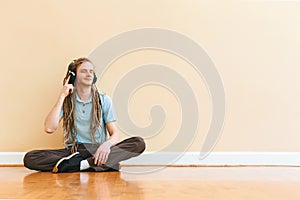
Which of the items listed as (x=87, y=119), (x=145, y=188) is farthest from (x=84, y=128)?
(x=145, y=188)

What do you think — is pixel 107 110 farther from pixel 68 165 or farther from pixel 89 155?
pixel 68 165

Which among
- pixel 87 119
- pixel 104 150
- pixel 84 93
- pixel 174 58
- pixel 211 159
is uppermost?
pixel 174 58

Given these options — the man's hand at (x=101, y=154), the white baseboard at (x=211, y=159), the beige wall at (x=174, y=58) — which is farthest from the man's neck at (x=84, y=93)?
the white baseboard at (x=211, y=159)

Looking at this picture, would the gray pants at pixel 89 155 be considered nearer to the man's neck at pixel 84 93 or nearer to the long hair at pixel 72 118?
the long hair at pixel 72 118

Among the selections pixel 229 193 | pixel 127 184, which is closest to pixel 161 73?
pixel 127 184

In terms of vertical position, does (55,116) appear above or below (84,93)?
below

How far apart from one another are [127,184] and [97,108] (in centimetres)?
72

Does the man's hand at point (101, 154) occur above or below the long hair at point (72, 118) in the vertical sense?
→ below

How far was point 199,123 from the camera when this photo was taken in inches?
85.5

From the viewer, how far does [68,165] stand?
1786 millimetres

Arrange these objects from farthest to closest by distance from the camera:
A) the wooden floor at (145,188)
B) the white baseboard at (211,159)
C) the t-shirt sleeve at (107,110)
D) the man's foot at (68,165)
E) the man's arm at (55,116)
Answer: the white baseboard at (211,159)
the t-shirt sleeve at (107,110)
the man's arm at (55,116)
the man's foot at (68,165)
the wooden floor at (145,188)

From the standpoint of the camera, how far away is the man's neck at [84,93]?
6.61 feet

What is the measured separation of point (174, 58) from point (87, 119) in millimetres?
590

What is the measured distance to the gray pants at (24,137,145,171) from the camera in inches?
71.6
